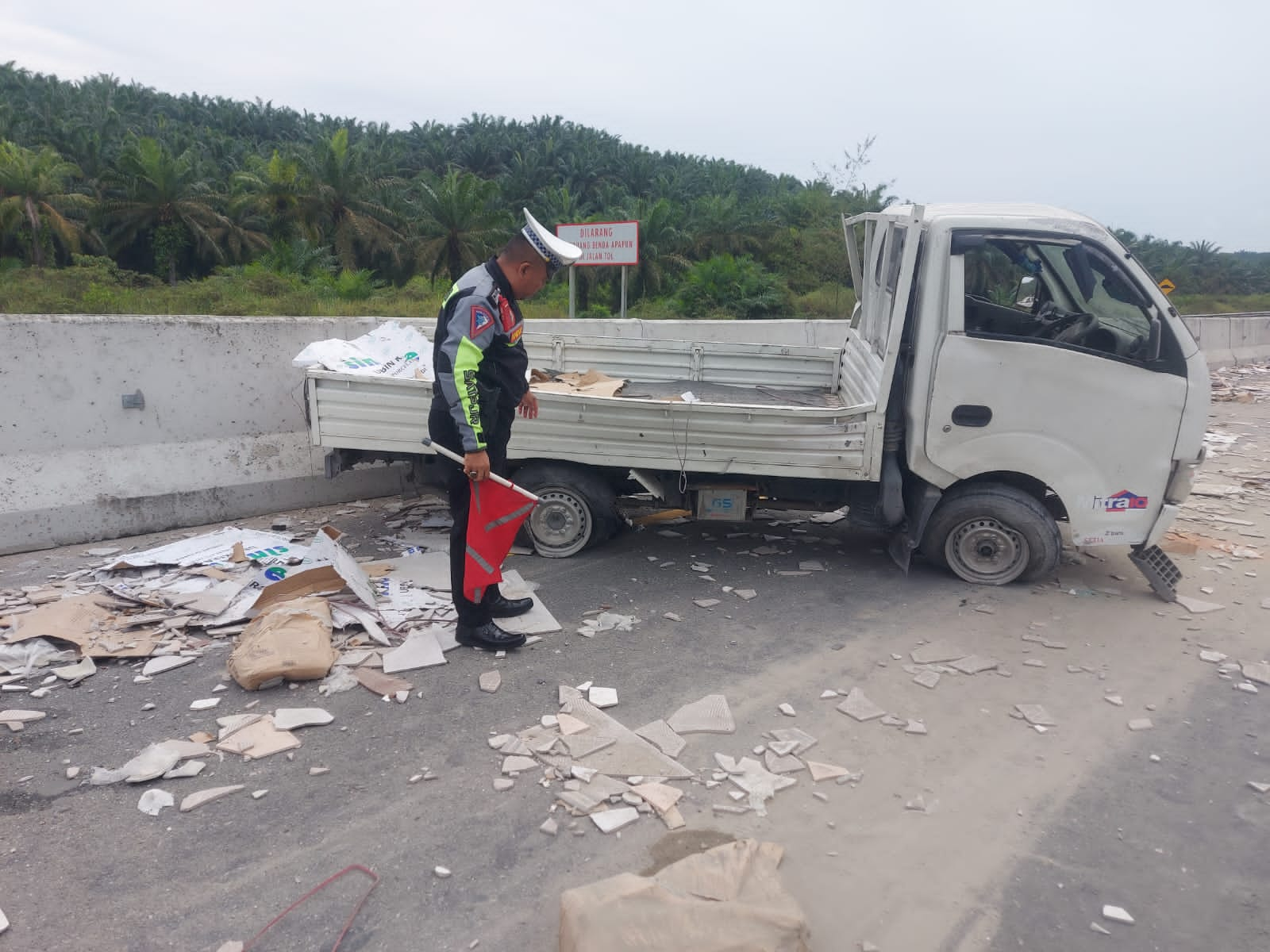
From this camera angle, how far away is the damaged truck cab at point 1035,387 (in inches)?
200

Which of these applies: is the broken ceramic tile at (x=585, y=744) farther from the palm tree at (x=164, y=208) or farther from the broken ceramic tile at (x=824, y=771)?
the palm tree at (x=164, y=208)

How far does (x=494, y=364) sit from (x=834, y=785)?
2.51 meters

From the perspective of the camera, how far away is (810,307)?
23.2m

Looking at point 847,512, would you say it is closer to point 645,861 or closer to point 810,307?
point 645,861

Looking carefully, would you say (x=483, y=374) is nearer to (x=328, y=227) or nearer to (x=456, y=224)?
(x=456, y=224)

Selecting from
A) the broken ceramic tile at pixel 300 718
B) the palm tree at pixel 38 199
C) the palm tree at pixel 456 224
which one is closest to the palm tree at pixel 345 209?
the palm tree at pixel 456 224

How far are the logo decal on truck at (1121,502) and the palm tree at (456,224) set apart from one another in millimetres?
29411

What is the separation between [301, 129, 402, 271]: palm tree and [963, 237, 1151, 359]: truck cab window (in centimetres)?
3219

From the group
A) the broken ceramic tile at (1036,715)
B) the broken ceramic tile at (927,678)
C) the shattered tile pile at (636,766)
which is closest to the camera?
the shattered tile pile at (636,766)

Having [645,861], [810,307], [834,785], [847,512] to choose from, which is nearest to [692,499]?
[847,512]

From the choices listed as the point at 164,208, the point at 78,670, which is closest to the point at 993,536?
the point at 78,670

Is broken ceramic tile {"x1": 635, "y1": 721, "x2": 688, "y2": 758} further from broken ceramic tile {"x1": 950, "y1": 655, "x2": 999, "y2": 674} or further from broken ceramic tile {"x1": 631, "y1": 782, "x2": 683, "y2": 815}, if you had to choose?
broken ceramic tile {"x1": 950, "y1": 655, "x2": 999, "y2": 674}

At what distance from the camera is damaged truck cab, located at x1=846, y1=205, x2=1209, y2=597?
5086 millimetres

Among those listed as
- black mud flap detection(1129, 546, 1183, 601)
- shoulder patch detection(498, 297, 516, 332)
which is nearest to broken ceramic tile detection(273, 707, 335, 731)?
shoulder patch detection(498, 297, 516, 332)
